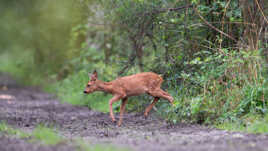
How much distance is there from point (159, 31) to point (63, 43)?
13235 mm

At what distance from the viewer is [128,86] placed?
9.36 metres

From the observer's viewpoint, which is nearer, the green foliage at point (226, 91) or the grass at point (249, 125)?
the grass at point (249, 125)

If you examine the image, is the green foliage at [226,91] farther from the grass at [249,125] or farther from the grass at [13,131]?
the grass at [13,131]

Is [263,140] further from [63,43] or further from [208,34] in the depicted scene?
[63,43]

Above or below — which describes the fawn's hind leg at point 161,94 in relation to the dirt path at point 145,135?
above

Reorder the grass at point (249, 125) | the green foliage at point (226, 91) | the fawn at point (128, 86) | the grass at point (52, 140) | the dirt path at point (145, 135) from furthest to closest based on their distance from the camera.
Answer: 1. the fawn at point (128, 86)
2. the green foliage at point (226, 91)
3. the grass at point (249, 125)
4. the dirt path at point (145, 135)
5. the grass at point (52, 140)

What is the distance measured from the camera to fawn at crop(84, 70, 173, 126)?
30.7 feet

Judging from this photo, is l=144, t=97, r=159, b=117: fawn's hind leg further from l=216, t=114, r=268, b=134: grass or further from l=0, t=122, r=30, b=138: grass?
l=0, t=122, r=30, b=138: grass

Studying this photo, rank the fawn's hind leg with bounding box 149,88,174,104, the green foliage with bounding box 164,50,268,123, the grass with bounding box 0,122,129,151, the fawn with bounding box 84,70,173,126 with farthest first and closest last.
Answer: the fawn's hind leg with bounding box 149,88,174,104 → the fawn with bounding box 84,70,173,126 → the green foliage with bounding box 164,50,268,123 → the grass with bounding box 0,122,129,151

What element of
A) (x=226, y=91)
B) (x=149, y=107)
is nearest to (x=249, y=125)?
(x=226, y=91)

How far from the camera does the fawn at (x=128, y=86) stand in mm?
9344

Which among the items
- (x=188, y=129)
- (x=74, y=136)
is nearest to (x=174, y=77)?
(x=188, y=129)

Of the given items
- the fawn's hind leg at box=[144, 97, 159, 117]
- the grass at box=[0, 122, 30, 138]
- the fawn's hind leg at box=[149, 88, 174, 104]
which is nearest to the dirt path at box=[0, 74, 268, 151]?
the fawn's hind leg at box=[144, 97, 159, 117]

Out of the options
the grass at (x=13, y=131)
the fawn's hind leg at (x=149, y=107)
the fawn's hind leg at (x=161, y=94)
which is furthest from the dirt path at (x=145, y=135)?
the fawn's hind leg at (x=161, y=94)
